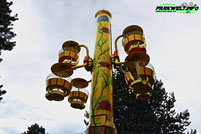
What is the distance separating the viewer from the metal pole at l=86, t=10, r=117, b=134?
645cm

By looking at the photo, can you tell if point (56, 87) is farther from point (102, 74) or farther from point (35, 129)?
point (35, 129)

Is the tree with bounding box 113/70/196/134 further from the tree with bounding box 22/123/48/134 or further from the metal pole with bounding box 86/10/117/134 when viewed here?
the tree with bounding box 22/123/48/134

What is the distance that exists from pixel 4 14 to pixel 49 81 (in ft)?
22.3

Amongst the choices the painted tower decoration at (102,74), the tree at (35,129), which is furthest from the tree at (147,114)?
the tree at (35,129)

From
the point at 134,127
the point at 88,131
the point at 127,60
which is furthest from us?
the point at 134,127

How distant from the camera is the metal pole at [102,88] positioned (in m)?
6.45

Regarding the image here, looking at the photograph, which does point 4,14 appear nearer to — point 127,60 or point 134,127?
point 127,60

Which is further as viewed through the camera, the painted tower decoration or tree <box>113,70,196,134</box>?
tree <box>113,70,196,134</box>

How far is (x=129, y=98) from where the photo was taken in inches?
635

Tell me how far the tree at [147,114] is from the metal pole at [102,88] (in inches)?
306

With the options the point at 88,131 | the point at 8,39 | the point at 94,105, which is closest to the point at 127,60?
the point at 94,105

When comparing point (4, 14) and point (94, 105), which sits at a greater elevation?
point (4, 14)

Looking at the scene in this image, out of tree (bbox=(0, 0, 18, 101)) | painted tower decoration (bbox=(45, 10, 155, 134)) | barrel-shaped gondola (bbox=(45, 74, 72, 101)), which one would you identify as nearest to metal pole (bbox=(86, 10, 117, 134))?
painted tower decoration (bbox=(45, 10, 155, 134))

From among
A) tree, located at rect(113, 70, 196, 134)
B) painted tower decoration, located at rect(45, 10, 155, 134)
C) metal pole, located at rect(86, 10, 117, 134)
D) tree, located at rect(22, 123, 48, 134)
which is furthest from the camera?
tree, located at rect(22, 123, 48, 134)
